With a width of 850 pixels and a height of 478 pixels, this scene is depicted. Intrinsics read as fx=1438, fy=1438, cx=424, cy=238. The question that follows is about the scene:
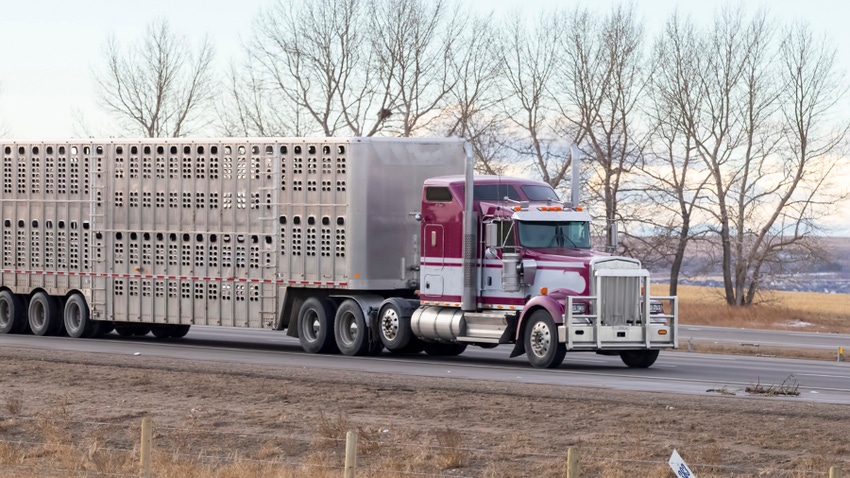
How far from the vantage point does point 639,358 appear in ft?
87.6

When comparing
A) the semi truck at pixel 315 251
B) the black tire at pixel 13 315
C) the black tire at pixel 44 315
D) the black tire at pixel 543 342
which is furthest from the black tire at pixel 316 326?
the black tire at pixel 13 315

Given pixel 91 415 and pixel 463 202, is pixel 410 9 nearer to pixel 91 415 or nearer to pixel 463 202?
pixel 463 202

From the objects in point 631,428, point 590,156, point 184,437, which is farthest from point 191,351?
point 590,156

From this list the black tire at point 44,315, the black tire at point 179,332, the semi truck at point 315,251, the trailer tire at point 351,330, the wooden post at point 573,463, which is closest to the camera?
the wooden post at point 573,463

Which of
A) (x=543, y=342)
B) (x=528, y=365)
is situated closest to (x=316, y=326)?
(x=528, y=365)

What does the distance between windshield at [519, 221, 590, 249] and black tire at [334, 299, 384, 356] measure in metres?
3.79

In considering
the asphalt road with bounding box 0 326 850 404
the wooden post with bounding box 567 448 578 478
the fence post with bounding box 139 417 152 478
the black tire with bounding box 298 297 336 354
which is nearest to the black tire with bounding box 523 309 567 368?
the asphalt road with bounding box 0 326 850 404

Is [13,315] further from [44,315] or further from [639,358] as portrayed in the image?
[639,358]

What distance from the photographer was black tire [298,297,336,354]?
2877cm

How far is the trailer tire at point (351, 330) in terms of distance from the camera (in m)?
28.1

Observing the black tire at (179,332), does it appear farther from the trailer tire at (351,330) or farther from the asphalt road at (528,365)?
the trailer tire at (351,330)

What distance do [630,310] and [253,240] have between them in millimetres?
8416

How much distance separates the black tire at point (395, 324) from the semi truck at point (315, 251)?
37 mm

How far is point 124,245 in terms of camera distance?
3209 centimetres
